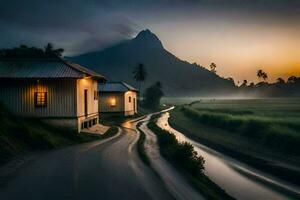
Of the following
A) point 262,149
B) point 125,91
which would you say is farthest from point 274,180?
point 125,91

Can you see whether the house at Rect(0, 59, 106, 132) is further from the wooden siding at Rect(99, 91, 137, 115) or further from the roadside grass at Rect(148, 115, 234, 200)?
the wooden siding at Rect(99, 91, 137, 115)

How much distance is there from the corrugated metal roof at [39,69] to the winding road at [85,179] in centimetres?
1035

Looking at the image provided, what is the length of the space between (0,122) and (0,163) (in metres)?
6.59

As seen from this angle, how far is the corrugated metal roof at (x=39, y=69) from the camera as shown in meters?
31.3

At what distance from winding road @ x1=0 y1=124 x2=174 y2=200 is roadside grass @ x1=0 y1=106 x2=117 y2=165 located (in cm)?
183

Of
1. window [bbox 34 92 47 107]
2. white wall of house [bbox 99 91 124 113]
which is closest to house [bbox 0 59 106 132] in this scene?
window [bbox 34 92 47 107]

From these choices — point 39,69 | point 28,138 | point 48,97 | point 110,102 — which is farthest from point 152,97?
point 28,138

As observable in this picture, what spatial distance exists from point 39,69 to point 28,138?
403 inches

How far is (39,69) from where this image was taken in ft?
108

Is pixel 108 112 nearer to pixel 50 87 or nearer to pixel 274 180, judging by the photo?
pixel 50 87

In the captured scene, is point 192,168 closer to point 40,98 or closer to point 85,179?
point 85,179

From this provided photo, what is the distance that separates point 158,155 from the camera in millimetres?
24438

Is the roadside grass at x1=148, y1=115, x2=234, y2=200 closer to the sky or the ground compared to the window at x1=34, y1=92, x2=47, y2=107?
closer to the ground

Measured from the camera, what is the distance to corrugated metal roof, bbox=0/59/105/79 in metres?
31.3
